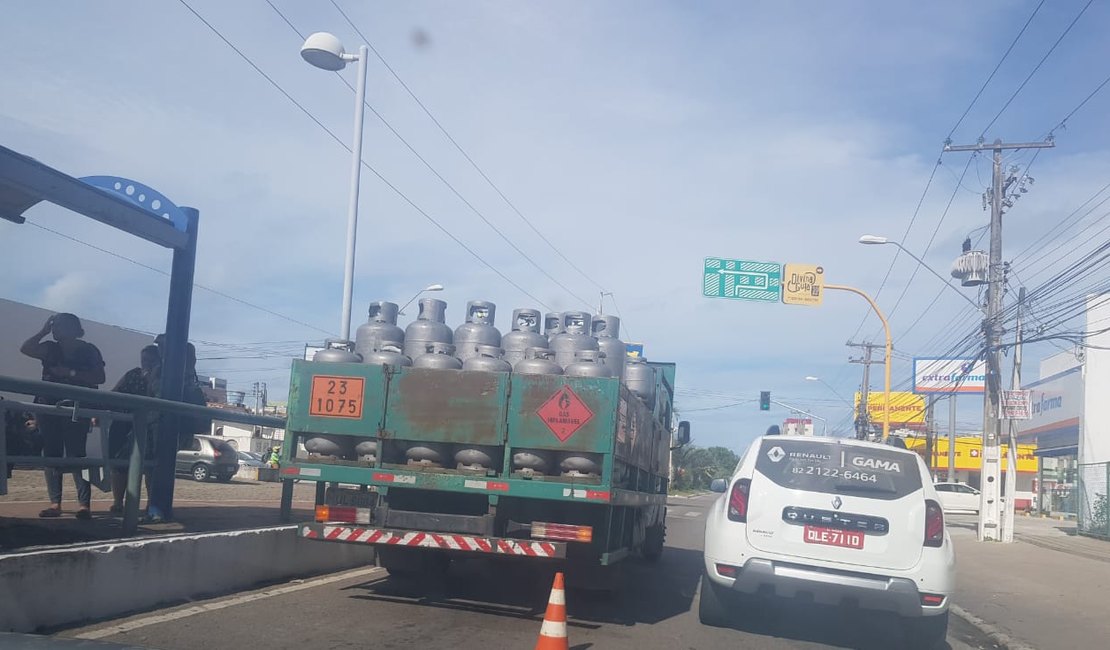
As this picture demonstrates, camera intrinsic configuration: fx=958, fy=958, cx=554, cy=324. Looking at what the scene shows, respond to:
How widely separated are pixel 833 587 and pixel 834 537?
39 centimetres

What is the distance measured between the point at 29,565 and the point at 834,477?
5957 millimetres

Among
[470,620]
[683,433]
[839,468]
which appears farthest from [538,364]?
[683,433]

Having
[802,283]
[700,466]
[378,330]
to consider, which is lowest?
[700,466]

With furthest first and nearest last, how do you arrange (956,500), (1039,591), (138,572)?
(956,500), (1039,591), (138,572)

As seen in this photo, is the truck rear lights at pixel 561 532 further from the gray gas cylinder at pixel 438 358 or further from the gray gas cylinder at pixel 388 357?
the gray gas cylinder at pixel 388 357

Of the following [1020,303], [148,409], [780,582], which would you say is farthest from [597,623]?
[1020,303]

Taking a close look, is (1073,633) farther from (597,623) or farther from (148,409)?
(148,409)

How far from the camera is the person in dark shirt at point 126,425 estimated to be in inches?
337

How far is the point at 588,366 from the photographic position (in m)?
8.55

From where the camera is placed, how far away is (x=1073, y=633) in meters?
9.27

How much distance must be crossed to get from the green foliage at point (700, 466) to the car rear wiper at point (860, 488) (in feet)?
168

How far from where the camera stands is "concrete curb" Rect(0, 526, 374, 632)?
5996 millimetres

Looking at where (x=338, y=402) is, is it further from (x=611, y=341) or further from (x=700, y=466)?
(x=700, y=466)

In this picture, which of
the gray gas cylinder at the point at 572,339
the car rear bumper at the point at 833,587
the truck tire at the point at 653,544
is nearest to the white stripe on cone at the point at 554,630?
the car rear bumper at the point at 833,587
